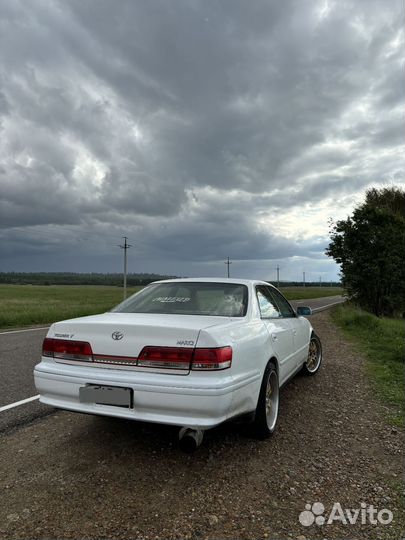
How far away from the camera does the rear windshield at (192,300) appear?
386 cm

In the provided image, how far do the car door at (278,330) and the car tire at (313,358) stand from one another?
1.45 metres

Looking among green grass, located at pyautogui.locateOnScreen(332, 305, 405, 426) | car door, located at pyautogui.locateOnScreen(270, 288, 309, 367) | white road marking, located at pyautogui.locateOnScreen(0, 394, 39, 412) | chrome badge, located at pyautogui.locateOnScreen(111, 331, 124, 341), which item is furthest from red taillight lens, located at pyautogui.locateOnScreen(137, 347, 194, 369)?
green grass, located at pyautogui.locateOnScreen(332, 305, 405, 426)

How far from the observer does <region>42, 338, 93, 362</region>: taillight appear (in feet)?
10.6

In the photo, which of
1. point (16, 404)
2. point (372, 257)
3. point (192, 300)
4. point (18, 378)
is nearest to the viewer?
point (192, 300)

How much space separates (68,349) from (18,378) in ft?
10.3

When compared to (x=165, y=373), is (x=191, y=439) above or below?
below

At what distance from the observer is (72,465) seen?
3.15m

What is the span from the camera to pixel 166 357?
2.96m

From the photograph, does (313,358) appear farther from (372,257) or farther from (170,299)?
(372,257)

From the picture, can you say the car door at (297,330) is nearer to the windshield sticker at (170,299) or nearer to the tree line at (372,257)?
the windshield sticker at (170,299)

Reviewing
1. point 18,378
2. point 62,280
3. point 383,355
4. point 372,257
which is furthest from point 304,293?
point 62,280

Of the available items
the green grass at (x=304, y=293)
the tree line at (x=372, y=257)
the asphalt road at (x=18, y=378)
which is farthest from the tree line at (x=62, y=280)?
the asphalt road at (x=18, y=378)

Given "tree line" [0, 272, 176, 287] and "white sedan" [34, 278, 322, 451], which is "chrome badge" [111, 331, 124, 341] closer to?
"white sedan" [34, 278, 322, 451]

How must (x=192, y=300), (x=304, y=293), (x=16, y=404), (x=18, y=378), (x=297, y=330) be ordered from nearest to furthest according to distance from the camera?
(x=192, y=300)
(x=16, y=404)
(x=297, y=330)
(x=18, y=378)
(x=304, y=293)
